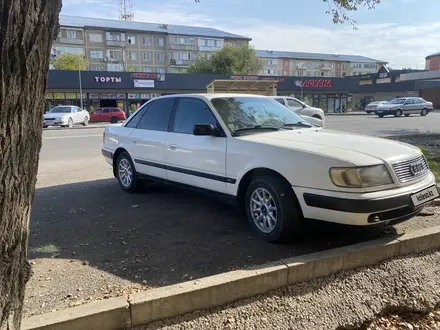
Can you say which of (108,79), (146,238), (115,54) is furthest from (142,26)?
(146,238)

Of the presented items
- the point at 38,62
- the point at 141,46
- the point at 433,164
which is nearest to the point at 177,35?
the point at 141,46

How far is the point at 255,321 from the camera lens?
289 centimetres

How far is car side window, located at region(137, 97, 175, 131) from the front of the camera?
5598 millimetres

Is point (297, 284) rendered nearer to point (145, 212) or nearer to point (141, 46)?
point (145, 212)

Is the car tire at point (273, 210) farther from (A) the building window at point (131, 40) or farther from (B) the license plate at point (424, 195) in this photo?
(A) the building window at point (131, 40)

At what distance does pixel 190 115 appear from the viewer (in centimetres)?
518

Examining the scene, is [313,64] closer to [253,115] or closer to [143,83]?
[143,83]

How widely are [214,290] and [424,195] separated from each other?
2.29m

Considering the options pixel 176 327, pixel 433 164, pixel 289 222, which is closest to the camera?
pixel 176 327

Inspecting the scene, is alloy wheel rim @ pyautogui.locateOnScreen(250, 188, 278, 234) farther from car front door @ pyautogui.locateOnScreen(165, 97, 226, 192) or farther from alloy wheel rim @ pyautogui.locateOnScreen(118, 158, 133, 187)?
alloy wheel rim @ pyautogui.locateOnScreen(118, 158, 133, 187)

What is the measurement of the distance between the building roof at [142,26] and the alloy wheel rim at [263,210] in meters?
71.4

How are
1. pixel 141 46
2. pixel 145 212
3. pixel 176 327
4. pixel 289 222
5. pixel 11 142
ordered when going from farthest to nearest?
pixel 141 46
pixel 145 212
pixel 289 222
pixel 176 327
pixel 11 142

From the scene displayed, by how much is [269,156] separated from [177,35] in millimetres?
76808

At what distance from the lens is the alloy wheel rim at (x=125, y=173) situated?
20.6 ft
